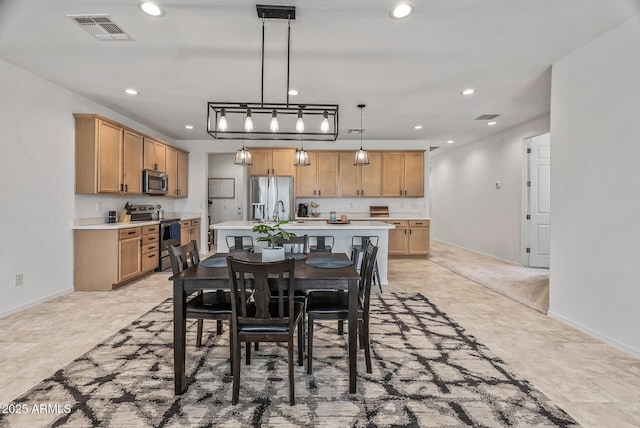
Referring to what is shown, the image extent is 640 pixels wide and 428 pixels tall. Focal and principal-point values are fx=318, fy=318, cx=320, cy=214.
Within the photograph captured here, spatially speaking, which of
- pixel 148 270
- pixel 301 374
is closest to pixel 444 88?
pixel 301 374

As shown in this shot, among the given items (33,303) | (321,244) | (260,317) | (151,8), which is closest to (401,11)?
(151,8)

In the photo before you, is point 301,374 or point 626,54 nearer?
point 301,374

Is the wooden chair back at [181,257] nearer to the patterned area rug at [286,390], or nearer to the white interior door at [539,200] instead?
the patterned area rug at [286,390]

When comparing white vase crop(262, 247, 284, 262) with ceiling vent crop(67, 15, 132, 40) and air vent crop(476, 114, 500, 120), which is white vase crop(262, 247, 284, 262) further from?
air vent crop(476, 114, 500, 120)

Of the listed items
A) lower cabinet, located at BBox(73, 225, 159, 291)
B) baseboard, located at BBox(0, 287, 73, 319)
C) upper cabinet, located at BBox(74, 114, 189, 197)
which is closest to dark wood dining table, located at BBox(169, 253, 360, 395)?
baseboard, located at BBox(0, 287, 73, 319)

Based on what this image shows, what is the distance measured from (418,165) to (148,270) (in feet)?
18.7

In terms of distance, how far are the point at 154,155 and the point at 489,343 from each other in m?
5.64

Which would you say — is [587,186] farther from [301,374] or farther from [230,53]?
[230,53]

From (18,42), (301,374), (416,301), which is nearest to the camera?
(301,374)

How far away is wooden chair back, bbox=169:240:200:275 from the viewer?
227 centimetres

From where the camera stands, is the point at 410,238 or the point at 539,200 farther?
the point at 410,238

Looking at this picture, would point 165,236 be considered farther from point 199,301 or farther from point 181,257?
→ point 199,301

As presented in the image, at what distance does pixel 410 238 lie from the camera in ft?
22.5

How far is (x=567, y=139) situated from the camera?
3.14 meters
